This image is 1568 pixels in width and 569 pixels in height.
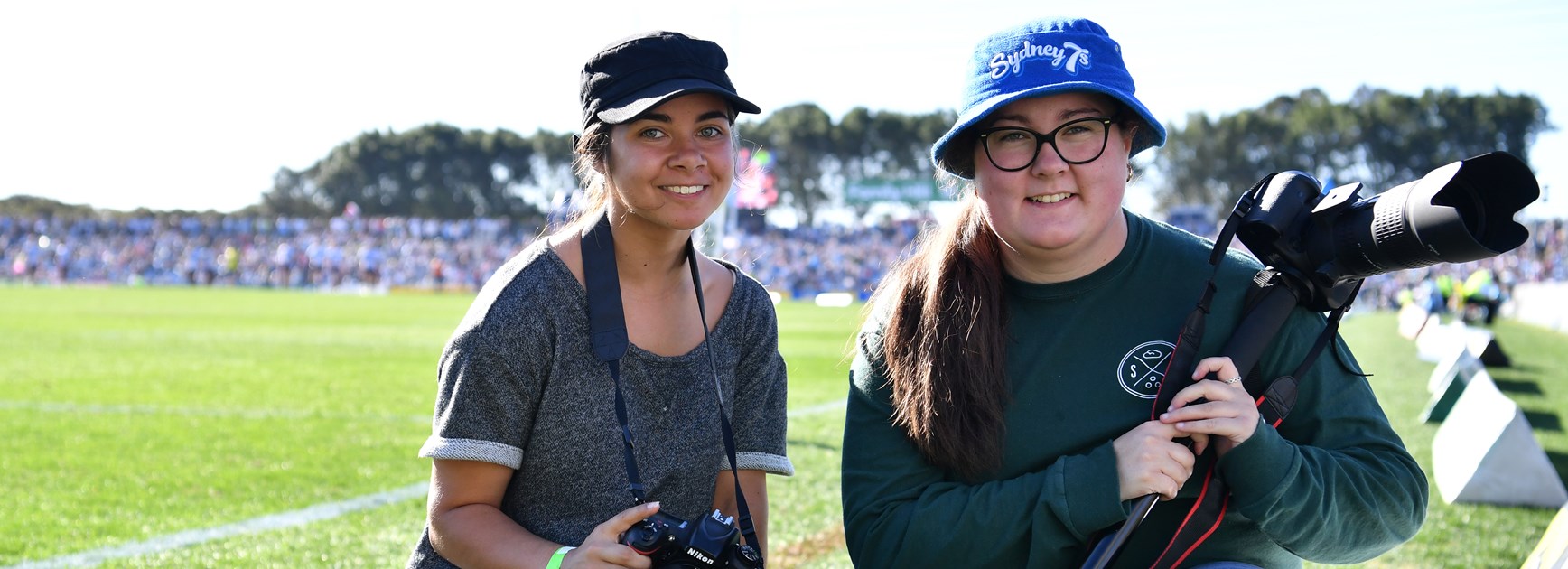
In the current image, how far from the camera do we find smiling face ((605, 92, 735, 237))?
2.48 metres

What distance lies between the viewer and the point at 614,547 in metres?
2.19

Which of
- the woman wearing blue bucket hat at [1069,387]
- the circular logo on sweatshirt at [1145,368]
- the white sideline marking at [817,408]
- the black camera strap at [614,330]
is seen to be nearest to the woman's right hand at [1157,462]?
the woman wearing blue bucket hat at [1069,387]

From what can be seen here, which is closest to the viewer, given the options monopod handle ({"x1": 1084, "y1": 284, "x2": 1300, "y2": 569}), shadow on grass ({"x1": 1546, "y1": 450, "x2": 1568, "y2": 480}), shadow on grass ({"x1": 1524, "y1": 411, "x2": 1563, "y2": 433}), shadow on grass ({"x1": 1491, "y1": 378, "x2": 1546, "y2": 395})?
monopod handle ({"x1": 1084, "y1": 284, "x2": 1300, "y2": 569})

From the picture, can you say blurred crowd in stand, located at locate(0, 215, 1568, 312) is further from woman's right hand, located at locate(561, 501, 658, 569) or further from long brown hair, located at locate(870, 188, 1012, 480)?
woman's right hand, located at locate(561, 501, 658, 569)

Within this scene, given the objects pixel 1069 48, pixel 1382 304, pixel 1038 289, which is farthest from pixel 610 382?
pixel 1382 304

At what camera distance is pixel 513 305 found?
2482mm

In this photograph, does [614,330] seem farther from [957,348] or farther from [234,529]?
[234,529]

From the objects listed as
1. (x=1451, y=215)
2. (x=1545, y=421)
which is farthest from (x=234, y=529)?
(x=1545, y=421)

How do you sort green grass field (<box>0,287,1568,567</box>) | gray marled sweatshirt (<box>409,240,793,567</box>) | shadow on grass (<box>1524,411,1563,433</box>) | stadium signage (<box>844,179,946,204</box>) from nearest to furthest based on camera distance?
1. gray marled sweatshirt (<box>409,240,793,567</box>)
2. green grass field (<box>0,287,1568,567</box>)
3. shadow on grass (<box>1524,411,1563,433</box>)
4. stadium signage (<box>844,179,946,204</box>)

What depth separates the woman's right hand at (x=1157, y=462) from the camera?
2.04m

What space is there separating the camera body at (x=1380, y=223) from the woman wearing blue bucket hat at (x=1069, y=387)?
19 centimetres

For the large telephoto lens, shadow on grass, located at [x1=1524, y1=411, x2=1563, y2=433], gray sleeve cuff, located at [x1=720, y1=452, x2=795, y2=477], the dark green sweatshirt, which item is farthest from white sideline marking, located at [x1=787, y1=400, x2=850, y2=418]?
the large telephoto lens

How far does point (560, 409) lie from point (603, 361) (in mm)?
140

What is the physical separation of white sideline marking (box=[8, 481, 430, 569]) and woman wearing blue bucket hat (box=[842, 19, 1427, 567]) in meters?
2.56
